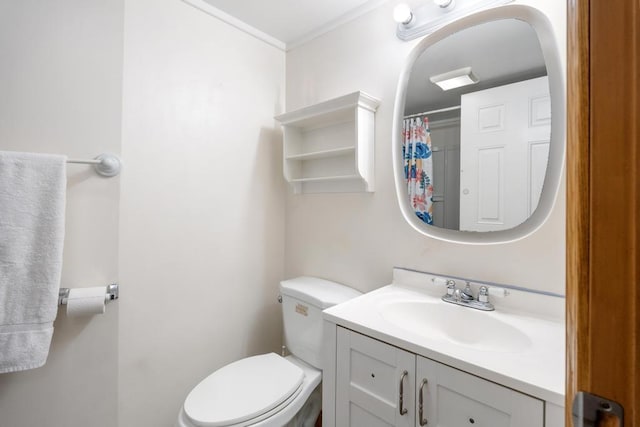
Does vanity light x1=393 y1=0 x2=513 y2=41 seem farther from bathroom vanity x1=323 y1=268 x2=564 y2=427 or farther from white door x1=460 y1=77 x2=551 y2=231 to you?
bathroom vanity x1=323 y1=268 x2=564 y2=427

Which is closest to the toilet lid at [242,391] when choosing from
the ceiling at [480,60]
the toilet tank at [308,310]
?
the toilet tank at [308,310]

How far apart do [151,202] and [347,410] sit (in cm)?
123

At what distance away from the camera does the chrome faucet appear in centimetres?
107

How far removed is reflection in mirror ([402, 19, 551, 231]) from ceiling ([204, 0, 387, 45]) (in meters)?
0.54

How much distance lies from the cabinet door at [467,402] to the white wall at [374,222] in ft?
1.68

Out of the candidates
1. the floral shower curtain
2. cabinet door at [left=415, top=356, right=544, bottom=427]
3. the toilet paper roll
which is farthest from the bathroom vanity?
the toilet paper roll

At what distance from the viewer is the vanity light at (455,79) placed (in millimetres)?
1162

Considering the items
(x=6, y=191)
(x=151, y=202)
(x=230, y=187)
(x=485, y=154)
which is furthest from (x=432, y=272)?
(x=6, y=191)

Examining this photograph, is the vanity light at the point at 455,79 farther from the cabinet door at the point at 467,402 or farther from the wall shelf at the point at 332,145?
the cabinet door at the point at 467,402

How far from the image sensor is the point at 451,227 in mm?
1211

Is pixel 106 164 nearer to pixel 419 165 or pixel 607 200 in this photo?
pixel 419 165

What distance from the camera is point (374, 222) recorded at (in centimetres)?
145

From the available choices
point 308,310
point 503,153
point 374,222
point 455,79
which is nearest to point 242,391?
point 308,310

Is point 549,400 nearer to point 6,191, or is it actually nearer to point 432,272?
point 432,272
